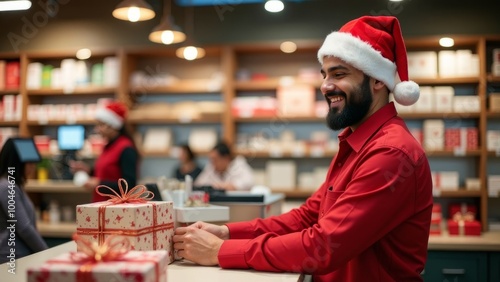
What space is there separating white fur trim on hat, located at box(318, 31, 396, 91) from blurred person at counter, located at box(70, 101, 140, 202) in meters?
2.38

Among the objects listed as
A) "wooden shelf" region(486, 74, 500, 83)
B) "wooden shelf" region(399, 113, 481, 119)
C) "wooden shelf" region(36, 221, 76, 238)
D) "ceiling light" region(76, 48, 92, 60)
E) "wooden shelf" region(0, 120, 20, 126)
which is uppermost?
"ceiling light" region(76, 48, 92, 60)

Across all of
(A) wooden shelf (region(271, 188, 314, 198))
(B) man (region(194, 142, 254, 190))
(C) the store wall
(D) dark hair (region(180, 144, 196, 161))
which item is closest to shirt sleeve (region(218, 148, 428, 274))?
(B) man (region(194, 142, 254, 190))

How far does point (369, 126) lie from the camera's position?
1786 millimetres

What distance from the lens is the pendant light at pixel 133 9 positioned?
12.5ft

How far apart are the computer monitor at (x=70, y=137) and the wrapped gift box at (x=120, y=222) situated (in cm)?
426

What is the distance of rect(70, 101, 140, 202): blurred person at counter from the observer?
12.7ft

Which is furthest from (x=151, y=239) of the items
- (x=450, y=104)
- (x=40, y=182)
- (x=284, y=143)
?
(x=40, y=182)

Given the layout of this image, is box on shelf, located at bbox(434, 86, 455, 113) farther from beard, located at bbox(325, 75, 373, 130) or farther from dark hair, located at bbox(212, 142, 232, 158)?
beard, located at bbox(325, 75, 373, 130)

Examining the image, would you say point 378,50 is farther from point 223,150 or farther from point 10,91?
point 10,91

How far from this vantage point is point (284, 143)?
5172 millimetres

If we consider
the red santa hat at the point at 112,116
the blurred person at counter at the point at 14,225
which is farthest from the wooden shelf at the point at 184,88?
the blurred person at counter at the point at 14,225

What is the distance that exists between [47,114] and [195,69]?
1.81m

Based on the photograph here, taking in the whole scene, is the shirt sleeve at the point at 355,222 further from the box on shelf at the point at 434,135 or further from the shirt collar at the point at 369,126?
the box on shelf at the point at 434,135

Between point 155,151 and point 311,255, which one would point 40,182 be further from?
point 311,255
